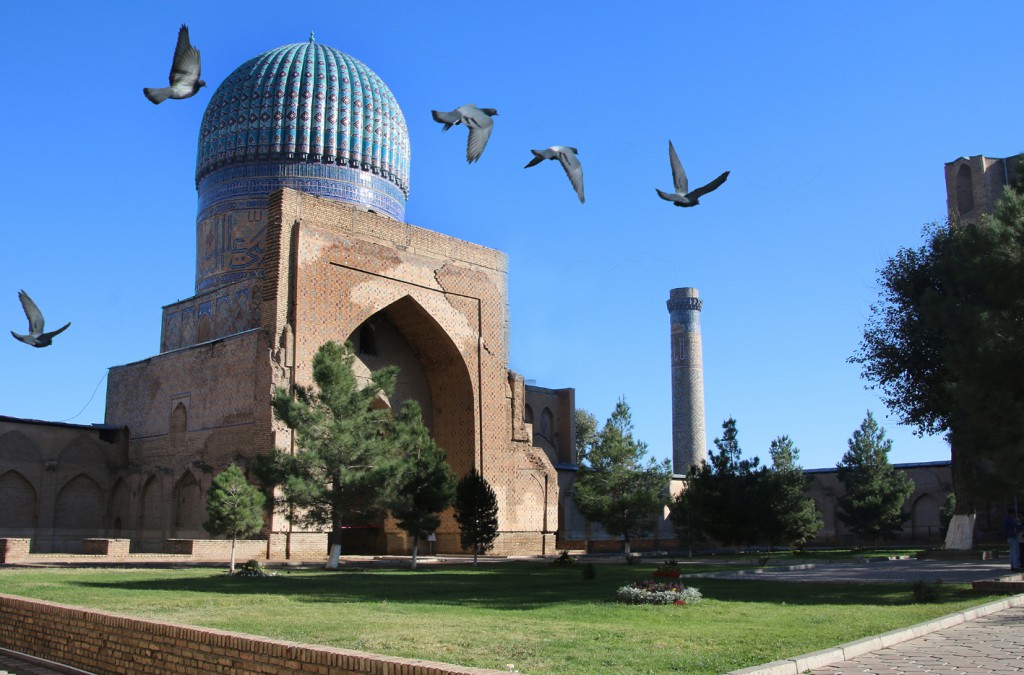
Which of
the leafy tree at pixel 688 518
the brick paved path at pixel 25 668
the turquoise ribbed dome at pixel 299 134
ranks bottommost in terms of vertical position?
the brick paved path at pixel 25 668

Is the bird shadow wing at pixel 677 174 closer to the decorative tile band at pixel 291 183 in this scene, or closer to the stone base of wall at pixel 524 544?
the stone base of wall at pixel 524 544

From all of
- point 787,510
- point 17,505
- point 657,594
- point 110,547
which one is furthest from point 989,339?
point 17,505

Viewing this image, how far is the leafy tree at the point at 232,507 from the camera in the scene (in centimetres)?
1498

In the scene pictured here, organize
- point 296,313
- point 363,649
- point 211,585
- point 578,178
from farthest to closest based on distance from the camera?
1. point 296,313
2. point 211,585
3. point 578,178
4. point 363,649

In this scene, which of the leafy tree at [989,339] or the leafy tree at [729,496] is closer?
the leafy tree at [989,339]

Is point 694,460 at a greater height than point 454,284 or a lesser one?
lesser

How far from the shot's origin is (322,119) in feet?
85.5

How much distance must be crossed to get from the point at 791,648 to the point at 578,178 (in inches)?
169

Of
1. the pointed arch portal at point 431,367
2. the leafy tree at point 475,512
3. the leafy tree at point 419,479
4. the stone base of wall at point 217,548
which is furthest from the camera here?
the pointed arch portal at point 431,367

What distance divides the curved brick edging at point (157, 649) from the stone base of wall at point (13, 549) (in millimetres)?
8610

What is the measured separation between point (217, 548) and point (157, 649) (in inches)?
486

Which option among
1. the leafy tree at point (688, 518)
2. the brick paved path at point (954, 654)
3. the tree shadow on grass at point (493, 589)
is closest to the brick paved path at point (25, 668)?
the tree shadow on grass at point (493, 589)

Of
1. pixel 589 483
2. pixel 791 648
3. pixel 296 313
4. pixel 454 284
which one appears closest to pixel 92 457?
pixel 296 313

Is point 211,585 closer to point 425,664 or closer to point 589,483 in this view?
point 425,664
